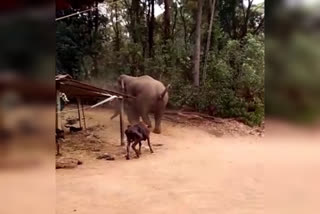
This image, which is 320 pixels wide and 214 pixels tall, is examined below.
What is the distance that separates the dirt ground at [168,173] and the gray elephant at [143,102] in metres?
0.22

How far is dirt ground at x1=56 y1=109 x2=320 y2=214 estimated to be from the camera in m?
3.68

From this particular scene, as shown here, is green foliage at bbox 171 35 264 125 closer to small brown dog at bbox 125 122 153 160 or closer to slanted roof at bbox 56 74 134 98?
small brown dog at bbox 125 122 153 160

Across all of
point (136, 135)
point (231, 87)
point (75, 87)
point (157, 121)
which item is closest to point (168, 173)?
point (136, 135)

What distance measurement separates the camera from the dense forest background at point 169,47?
6320 millimetres

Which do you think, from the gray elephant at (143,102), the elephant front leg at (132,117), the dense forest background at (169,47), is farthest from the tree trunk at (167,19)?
the elephant front leg at (132,117)

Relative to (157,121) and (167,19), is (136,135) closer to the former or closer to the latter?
(157,121)

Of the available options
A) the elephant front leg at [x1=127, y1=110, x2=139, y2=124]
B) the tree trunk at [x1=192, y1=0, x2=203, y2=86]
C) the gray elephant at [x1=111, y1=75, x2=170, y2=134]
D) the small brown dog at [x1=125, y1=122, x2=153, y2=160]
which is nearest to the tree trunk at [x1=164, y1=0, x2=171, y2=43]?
the tree trunk at [x1=192, y1=0, x2=203, y2=86]

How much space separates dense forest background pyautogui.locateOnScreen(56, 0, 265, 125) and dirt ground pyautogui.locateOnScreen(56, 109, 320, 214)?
470 mm

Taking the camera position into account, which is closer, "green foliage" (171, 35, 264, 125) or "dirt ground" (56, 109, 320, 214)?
"dirt ground" (56, 109, 320, 214)

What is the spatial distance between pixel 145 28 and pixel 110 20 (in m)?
0.56

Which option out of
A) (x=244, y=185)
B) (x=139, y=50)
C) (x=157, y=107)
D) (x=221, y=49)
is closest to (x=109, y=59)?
(x=139, y=50)

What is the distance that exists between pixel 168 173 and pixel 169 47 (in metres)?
2.24

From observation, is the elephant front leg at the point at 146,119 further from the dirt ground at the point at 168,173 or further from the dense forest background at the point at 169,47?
the dense forest background at the point at 169,47

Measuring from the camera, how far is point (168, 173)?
5.04 metres
